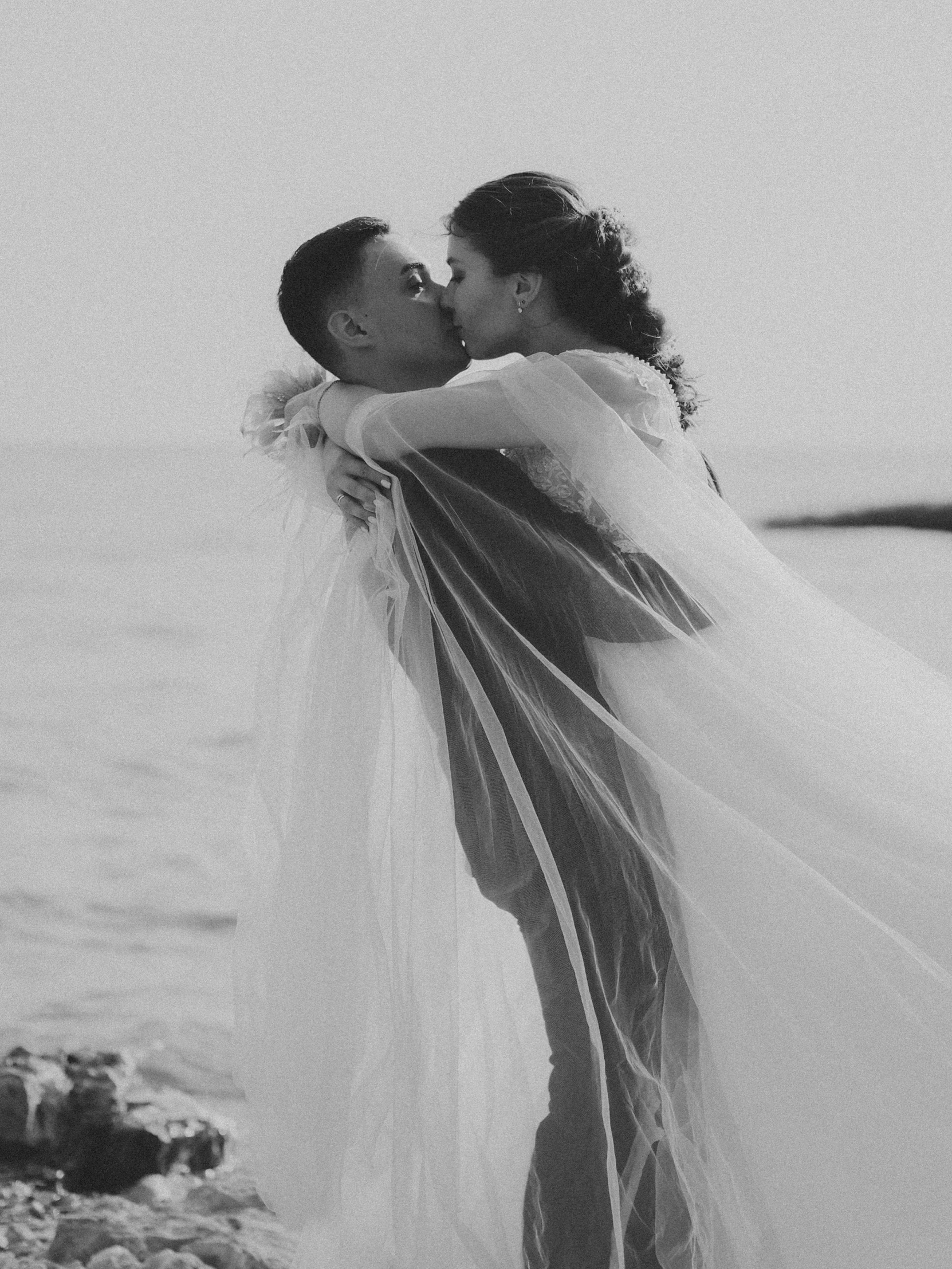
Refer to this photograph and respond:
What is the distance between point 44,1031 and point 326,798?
2368 mm

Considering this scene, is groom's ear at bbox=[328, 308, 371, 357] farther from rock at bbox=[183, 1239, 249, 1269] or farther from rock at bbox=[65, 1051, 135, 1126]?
rock at bbox=[65, 1051, 135, 1126]

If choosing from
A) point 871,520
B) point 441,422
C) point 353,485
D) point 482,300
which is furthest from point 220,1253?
point 871,520

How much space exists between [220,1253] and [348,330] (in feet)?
4.25

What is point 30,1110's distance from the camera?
92.3 inches

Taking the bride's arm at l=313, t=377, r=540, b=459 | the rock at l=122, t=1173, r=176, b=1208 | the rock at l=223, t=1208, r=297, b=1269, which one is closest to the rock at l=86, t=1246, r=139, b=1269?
the rock at l=223, t=1208, r=297, b=1269

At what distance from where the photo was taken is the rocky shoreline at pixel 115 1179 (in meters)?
2.02

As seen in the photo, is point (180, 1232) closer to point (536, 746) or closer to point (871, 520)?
point (536, 746)

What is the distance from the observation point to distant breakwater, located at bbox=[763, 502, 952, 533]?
376 inches

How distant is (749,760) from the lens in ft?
4.75

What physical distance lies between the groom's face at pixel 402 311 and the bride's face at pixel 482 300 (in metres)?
0.03

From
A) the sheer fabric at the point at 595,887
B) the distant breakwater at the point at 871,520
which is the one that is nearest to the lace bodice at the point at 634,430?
the sheer fabric at the point at 595,887

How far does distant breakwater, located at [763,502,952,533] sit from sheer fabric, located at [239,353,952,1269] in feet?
27.1

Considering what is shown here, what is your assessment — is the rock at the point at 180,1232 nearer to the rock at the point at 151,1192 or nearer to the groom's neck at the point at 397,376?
the rock at the point at 151,1192

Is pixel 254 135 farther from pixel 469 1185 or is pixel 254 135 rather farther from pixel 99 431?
pixel 469 1185
